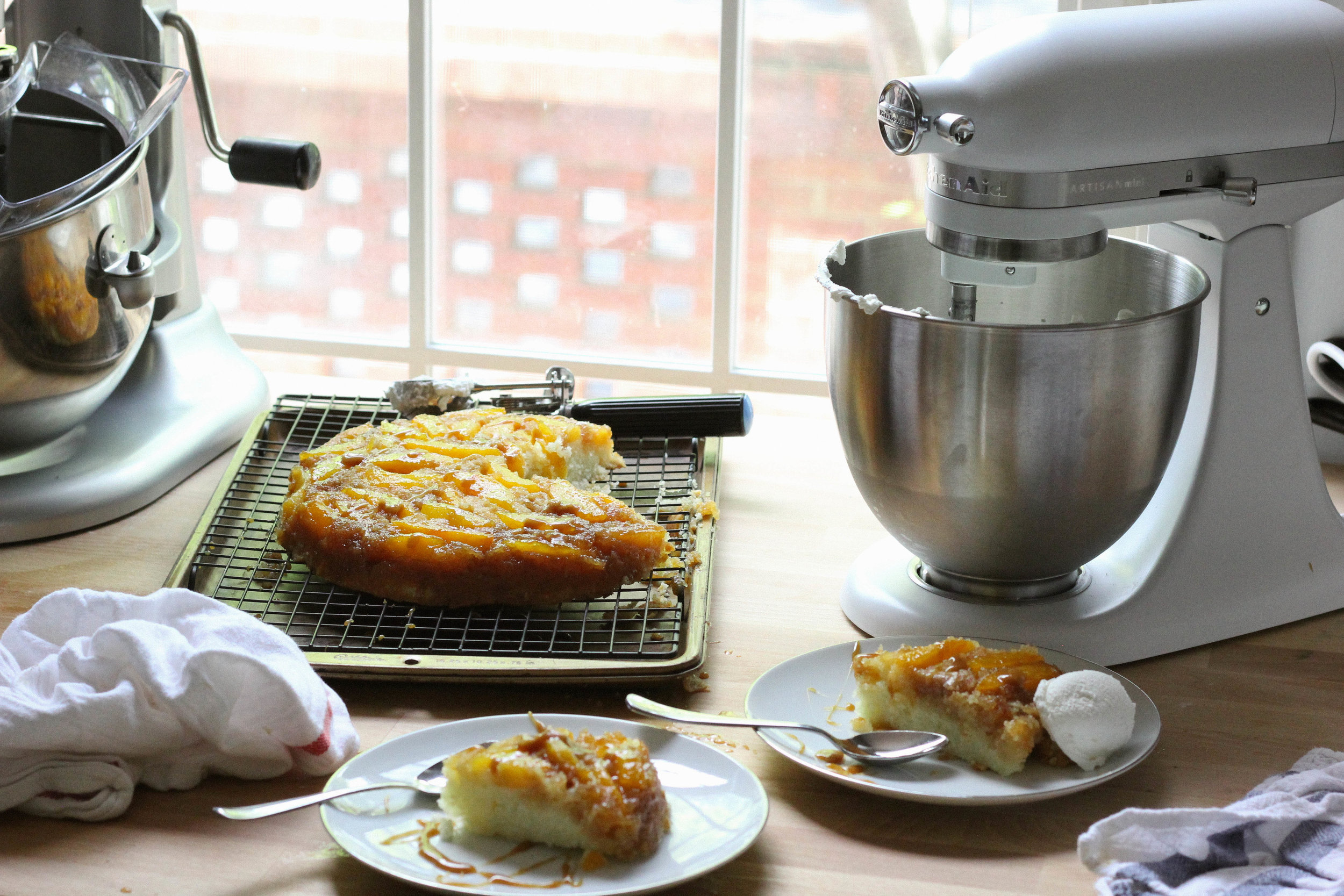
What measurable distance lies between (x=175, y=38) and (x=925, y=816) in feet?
4.23

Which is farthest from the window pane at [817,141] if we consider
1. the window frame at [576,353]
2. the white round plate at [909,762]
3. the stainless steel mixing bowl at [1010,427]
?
the white round plate at [909,762]

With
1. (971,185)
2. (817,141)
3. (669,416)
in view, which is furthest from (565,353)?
(971,185)

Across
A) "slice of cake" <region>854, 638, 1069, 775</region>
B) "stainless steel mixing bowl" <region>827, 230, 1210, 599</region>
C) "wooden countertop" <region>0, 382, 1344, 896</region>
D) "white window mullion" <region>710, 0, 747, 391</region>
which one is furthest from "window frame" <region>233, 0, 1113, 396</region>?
"slice of cake" <region>854, 638, 1069, 775</region>

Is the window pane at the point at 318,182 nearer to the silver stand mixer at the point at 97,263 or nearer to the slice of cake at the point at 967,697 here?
the silver stand mixer at the point at 97,263

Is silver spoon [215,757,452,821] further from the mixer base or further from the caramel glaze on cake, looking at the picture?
the mixer base

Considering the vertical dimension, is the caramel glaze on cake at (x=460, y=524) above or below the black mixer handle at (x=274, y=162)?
below

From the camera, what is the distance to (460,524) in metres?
1.15

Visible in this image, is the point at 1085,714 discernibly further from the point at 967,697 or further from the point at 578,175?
the point at 578,175

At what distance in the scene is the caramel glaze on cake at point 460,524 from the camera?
1.11m

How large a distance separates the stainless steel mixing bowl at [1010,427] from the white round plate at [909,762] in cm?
8

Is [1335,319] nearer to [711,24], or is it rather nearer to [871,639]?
[871,639]

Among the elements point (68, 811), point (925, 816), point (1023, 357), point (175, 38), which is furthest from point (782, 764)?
point (175, 38)

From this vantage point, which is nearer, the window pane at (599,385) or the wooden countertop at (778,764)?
the wooden countertop at (778,764)

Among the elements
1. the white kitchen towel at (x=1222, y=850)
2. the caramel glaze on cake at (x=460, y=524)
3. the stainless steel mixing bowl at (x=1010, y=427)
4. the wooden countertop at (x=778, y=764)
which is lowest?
the wooden countertop at (x=778, y=764)
